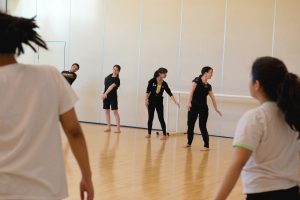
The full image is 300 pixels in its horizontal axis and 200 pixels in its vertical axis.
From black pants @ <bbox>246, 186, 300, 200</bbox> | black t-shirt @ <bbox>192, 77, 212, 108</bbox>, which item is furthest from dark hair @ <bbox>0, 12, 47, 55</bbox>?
black t-shirt @ <bbox>192, 77, 212, 108</bbox>

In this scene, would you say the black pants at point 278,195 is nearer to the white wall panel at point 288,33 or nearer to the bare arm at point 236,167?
the bare arm at point 236,167

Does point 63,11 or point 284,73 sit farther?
point 63,11

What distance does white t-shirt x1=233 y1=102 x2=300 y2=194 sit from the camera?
1.66 metres

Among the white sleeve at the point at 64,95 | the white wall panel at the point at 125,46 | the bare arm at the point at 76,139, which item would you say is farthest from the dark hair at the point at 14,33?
the white wall panel at the point at 125,46

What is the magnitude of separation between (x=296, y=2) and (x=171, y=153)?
15.1ft

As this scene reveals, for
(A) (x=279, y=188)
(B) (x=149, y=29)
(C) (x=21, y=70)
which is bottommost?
(A) (x=279, y=188)

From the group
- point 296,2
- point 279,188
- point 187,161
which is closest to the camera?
point 279,188

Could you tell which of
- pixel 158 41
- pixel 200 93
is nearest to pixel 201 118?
pixel 200 93

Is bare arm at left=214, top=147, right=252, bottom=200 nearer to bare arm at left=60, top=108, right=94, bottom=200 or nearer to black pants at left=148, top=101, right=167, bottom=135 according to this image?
bare arm at left=60, top=108, right=94, bottom=200

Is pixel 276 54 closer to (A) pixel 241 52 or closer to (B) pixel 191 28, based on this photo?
(A) pixel 241 52

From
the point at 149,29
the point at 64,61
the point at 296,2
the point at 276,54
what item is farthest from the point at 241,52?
the point at 64,61

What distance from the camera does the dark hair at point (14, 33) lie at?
4.67 feet

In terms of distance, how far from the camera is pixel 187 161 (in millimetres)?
6414

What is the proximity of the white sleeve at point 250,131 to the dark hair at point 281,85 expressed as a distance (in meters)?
0.11
